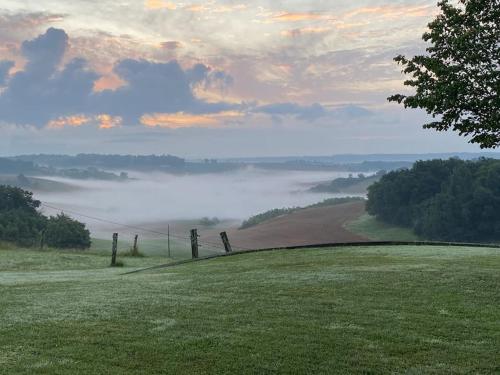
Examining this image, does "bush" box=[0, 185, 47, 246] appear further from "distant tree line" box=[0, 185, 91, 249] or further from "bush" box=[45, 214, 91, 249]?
"bush" box=[45, 214, 91, 249]

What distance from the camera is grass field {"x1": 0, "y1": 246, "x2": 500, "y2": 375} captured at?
912 cm

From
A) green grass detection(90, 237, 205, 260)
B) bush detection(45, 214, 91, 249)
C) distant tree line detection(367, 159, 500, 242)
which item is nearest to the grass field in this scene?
green grass detection(90, 237, 205, 260)

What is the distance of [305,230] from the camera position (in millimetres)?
137000

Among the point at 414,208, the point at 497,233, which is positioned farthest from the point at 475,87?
the point at 414,208

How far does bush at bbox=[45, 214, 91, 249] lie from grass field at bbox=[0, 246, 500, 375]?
2894 inches

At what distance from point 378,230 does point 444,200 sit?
1996cm

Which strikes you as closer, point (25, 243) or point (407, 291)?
point (407, 291)

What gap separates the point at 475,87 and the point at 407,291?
271 inches

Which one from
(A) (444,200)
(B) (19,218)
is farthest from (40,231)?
(A) (444,200)

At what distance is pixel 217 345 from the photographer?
398 inches

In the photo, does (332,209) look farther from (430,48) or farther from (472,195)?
(430,48)

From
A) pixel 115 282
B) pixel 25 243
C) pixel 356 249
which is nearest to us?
pixel 115 282

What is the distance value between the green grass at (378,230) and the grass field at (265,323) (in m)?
100

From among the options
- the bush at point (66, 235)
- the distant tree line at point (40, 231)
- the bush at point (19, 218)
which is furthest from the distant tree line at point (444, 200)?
the bush at point (19, 218)
